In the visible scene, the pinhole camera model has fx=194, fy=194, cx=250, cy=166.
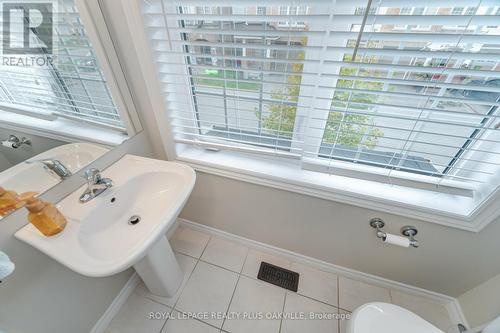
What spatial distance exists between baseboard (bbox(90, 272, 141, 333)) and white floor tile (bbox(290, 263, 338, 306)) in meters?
1.03

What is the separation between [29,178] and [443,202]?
65.7 inches

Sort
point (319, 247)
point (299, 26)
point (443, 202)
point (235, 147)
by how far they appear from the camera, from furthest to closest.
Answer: point (319, 247), point (235, 147), point (443, 202), point (299, 26)

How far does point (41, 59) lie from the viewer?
0.71 meters

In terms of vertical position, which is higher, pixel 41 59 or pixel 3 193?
pixel 41 59

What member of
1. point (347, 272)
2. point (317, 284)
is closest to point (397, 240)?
point (347, 272)

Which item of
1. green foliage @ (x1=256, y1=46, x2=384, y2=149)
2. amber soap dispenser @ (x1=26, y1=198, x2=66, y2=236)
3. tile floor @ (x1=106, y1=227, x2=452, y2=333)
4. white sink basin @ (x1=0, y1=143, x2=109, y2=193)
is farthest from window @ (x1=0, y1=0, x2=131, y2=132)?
tile floor @ (x1=106, y1=227, x2=452, y2=333)

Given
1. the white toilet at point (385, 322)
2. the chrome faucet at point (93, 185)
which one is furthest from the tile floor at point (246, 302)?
the chrome faucet at point (93, 185)

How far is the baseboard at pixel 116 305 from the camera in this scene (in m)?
1.04

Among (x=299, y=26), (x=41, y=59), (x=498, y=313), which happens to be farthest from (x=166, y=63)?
(x=498, y=313)

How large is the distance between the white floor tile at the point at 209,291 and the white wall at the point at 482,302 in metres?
1.26

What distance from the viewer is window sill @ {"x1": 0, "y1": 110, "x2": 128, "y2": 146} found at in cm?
68

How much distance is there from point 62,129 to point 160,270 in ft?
2.63

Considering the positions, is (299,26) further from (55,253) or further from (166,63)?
(55,253)

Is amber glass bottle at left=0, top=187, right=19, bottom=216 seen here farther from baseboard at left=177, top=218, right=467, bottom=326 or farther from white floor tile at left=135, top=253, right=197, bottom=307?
baseboard at left=177, top=218, right=467, bottom=326
